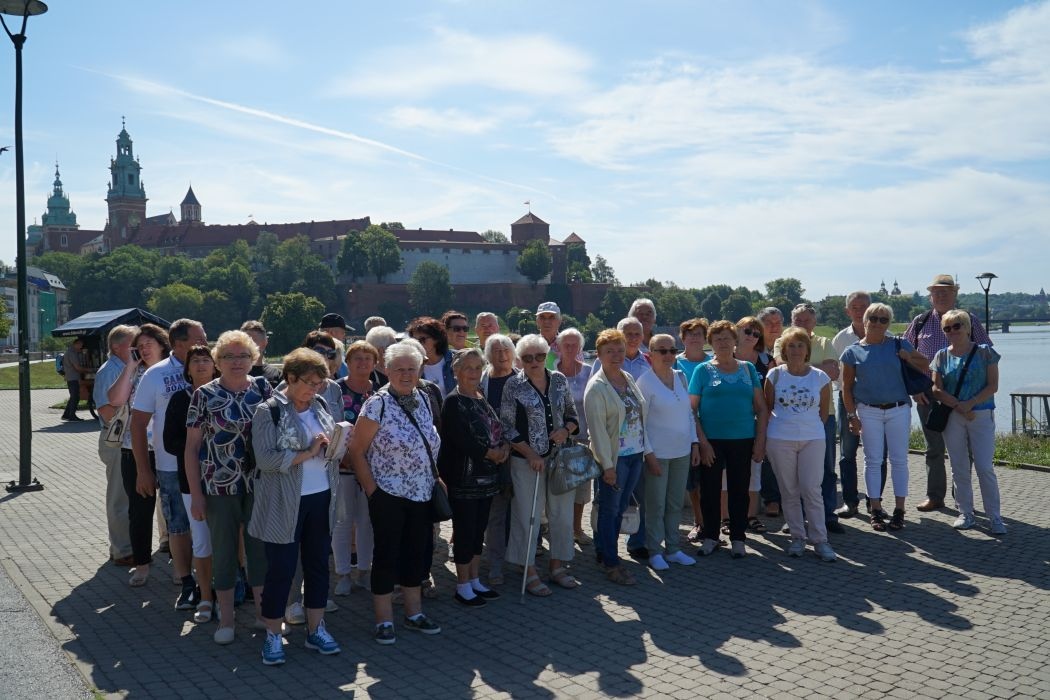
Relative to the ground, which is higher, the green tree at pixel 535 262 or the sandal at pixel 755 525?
the green tree at pixel 535 262

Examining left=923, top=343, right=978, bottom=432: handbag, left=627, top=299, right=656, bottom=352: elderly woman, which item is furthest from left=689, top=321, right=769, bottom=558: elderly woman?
left=923, top=343, right=978, bottom=432: handbag

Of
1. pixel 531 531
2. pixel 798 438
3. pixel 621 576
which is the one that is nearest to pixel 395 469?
pixel 531 531

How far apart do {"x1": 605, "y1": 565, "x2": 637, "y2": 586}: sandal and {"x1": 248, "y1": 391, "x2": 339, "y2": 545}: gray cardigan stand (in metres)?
2.37

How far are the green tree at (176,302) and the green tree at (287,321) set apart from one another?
2274cm

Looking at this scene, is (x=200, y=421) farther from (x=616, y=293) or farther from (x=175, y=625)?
(x=616, y=293)

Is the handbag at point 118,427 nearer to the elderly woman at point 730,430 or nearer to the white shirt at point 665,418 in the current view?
the white shirt at point 665,418

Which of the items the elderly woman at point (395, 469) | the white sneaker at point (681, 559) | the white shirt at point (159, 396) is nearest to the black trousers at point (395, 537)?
the elderly woman at point (395, 469)

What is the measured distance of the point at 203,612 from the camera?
543 cm

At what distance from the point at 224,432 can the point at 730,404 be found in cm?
363

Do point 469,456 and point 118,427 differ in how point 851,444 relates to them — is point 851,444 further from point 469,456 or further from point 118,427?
point 118,427

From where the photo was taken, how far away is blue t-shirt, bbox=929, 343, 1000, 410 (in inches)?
291

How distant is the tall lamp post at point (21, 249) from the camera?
32.1 feet

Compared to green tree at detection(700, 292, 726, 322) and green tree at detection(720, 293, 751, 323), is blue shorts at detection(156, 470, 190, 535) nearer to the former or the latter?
green tree at detection(720, 293, 751, 323)

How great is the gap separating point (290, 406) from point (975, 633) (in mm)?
3913
